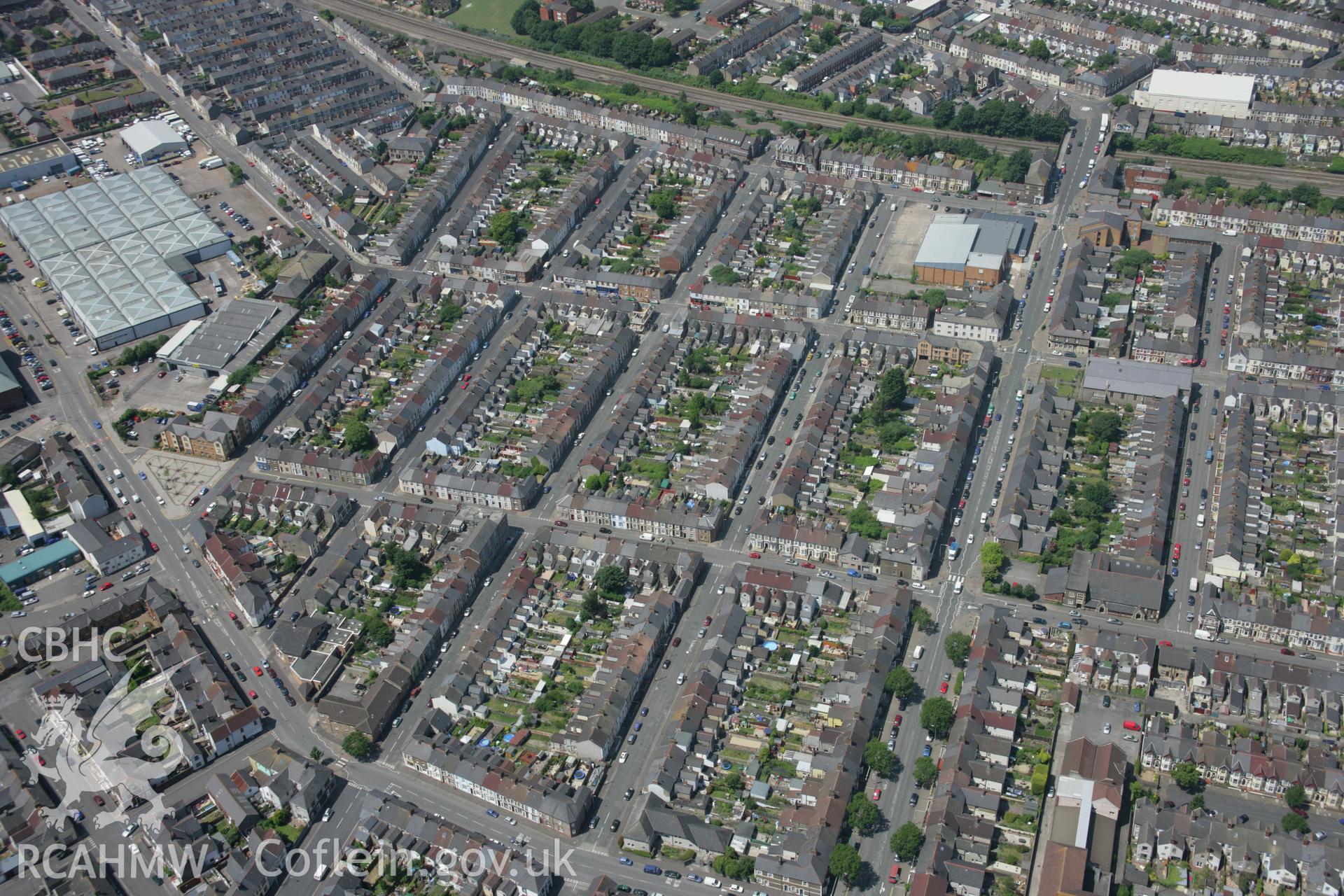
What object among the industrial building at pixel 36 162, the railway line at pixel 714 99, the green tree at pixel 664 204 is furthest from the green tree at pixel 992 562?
the industrial building at pixel 36 162

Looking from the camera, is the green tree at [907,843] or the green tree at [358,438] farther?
the green tree at [358,438]

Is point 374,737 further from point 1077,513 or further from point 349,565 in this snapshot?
point 1077,513

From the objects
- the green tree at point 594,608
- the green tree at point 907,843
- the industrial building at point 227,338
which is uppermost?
the industrial building at point 227,338

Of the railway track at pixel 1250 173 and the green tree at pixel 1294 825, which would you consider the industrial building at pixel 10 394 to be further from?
the railway track at pixel 1250 173

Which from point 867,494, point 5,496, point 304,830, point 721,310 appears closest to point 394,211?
point 721,310

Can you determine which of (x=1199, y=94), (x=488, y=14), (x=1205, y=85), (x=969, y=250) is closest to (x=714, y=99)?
(x=488, y=14)

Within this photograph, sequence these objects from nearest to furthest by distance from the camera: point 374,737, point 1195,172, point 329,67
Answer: point 374,737
point 1195,172
point 329,67

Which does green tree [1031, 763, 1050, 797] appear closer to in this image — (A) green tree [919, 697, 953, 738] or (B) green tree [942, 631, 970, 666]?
(A) green tree [919, 697, 953, 738]
